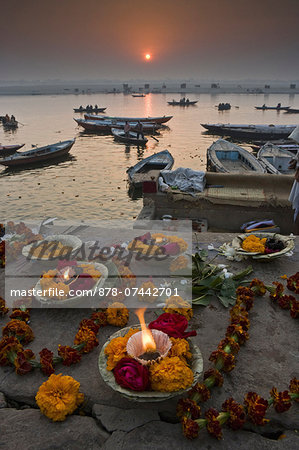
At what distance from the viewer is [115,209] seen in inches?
732

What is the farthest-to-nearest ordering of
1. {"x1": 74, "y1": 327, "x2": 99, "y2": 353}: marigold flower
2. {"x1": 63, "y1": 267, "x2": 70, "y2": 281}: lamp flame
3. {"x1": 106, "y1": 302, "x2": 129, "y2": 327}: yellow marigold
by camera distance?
1. {"x1": 63, "y1": 267, "x2": 70, "y2": 281}: lamp flame
2. {"x1": 106, "y1": 302, "x2": 129, "y2": 327}: yellow marigold
3. {"x1": 74, "y1": 327, "x2": 99, "y2": 353}: marigold flower

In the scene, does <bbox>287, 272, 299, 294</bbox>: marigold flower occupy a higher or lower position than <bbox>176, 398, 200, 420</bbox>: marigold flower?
higher

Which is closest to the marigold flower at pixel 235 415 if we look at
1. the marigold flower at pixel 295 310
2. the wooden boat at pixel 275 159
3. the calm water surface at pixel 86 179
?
the marigold flower at pixel 295 310

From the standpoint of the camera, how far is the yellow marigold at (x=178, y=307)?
4566mm

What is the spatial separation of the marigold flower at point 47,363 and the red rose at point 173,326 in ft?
4.37

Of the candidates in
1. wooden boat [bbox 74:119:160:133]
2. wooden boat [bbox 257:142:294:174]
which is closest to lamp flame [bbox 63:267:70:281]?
wooden boat [bbox 257:142:294:174]

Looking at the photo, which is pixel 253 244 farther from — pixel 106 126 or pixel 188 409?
pixel 106 126

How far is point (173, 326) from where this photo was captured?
11.4ft

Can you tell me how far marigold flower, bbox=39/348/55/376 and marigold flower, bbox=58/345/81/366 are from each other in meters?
0.14

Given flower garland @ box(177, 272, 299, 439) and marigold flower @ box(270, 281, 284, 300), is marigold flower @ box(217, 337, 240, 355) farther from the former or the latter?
marigold flower @ box(270, 281, 284, 300)

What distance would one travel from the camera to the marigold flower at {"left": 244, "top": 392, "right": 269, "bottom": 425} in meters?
3.04

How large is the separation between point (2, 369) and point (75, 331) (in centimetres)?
103

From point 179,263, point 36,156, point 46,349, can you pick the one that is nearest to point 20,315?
point 46,349

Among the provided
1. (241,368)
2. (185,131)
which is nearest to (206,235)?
(241,368)
